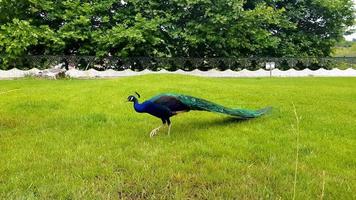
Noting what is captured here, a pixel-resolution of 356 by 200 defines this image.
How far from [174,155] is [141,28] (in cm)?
2066

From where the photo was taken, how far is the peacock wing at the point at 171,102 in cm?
623

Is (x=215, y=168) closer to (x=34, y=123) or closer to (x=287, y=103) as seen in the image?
(x=34, y=123)

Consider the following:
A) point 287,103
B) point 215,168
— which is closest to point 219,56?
point 287,103

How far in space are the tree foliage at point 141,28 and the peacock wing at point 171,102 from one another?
61.1 ft

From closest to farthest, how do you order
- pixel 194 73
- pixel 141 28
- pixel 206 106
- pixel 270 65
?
pixel 206 106 < pixel 141 28 < pixel 194 73 < pixel 270 65

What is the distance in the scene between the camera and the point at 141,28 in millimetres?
25469

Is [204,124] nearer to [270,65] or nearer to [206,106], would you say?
[206,106]

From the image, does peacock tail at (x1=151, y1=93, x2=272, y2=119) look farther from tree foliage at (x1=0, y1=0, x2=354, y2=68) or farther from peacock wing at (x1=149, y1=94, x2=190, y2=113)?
tree foliage at (x1=0, y1=0, x2=354, y2=68)

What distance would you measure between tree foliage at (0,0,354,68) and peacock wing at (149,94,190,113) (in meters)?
18.6

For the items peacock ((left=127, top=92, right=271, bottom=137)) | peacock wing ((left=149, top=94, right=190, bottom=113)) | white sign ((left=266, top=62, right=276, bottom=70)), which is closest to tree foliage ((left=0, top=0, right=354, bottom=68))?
white sign ((left=266, top=62, right=276, bottom=70))

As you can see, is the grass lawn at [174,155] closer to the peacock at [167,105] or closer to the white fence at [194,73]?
the peacock at [167,105]

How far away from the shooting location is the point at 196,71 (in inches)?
1085

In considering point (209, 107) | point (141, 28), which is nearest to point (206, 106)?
point (209, 107)

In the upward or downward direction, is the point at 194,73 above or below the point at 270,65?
below
